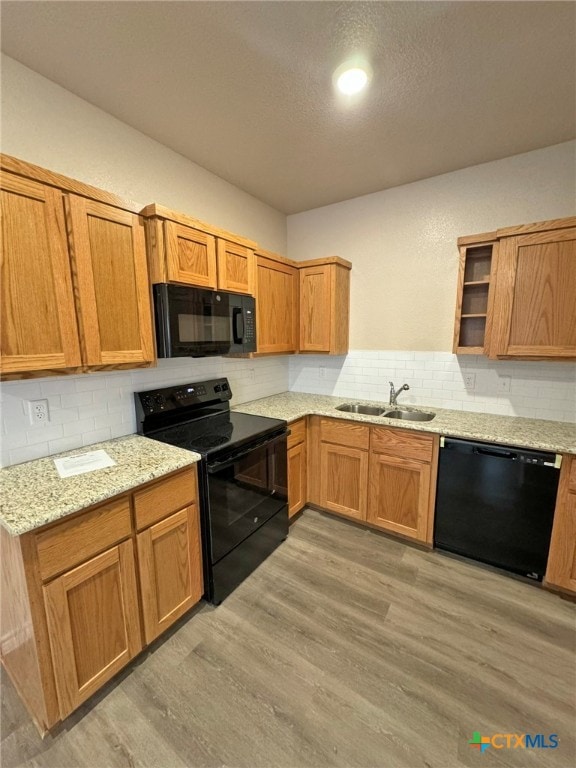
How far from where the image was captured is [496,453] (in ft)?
6.46

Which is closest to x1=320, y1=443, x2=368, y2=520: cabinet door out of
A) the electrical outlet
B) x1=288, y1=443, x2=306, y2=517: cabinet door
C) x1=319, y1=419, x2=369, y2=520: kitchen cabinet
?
x1=319, y1=419, x2=369, y2=520: kitchen cabinet

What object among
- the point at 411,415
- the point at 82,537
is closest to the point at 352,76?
the point at 411,415

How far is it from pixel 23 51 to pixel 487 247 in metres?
2.77

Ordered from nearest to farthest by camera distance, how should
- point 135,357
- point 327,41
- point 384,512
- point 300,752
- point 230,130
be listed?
point 300,752 < point 327,41 < point 135,357 < point 230,130 < point 384,512

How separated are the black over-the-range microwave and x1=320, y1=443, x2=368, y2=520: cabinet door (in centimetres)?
109

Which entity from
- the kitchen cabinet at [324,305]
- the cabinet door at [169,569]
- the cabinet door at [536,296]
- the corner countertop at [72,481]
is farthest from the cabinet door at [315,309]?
the cabinet door at [169,569]

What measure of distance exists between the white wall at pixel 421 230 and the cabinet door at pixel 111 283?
6.45 feet

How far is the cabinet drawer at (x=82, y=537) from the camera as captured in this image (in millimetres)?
1145

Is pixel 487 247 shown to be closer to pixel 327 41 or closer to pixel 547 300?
pixel 547 300

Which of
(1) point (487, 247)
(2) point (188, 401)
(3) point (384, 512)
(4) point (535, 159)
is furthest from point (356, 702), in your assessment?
(4) point (535, 159)

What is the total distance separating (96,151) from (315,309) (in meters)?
1.87

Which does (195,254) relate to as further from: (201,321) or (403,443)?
(403,443)

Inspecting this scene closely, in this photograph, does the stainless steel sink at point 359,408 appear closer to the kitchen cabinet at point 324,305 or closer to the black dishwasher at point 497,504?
the kitchen cabinet at point 324,305

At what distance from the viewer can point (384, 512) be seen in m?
2.44
